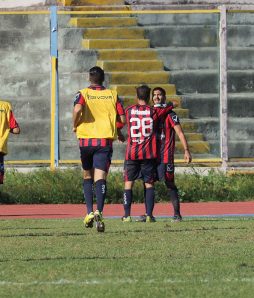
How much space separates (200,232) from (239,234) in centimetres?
54

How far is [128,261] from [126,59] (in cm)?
1654

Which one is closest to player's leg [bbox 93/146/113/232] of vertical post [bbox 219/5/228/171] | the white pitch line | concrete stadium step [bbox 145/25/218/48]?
the white pitch line

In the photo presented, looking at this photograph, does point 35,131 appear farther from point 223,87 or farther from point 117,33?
point 223,87

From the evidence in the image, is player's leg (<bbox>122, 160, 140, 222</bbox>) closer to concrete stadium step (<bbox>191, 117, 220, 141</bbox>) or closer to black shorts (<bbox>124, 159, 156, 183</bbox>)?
black shorts (<bbox>124, 159, 156, 183</bbox>)

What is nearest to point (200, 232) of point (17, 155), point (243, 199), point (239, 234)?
point (239, 234)

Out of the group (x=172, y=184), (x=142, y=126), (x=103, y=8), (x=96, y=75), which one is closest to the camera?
(x=96, y=75)

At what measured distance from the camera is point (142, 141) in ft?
52.3

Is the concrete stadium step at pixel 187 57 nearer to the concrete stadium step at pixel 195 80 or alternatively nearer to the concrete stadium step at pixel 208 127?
the concrete stadium step at pixel 195 80

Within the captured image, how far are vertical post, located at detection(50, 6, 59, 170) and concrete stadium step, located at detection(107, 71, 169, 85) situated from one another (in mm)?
1165

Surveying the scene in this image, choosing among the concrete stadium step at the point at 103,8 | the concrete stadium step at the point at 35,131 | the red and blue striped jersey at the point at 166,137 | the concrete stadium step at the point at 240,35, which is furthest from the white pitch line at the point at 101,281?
the concrete stadium step at the point at 103,8

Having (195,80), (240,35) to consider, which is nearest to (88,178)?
(195,80)

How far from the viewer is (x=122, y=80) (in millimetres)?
26344

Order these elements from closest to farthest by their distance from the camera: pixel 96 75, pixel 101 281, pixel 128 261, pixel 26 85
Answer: pixel 101 281
pixel 128 261
pixel 96 75
pixel 26 85

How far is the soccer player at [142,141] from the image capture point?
52.1 ft
